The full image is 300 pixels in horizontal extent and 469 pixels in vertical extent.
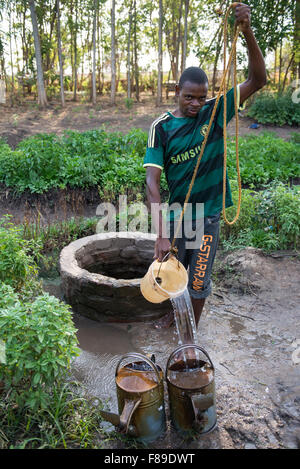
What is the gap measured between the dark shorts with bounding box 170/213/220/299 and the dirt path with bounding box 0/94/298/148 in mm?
6291

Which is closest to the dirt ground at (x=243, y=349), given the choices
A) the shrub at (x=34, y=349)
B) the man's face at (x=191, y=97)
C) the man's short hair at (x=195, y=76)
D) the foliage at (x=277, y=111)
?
the shrub at (x=34, y=349)

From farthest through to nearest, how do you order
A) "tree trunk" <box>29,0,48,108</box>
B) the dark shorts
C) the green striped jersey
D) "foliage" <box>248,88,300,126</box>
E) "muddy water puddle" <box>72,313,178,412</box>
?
1. "foliage" <box>248,88,300,126</box>
2. "tree trunk" <box>29,0,48,108</box>
3. "muddy water puddle" <box>72,313,178,412</box>
4. the dark shorts
5. the green striped jersey

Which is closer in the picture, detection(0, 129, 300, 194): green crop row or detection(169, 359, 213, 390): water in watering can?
detection(169, 359, 213, 390): water in watering can

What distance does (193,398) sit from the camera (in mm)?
2051

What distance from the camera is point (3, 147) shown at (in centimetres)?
628

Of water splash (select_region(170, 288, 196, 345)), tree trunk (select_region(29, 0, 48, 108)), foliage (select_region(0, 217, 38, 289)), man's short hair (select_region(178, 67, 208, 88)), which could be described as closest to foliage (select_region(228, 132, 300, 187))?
water splash (select_region(170, 288, 196, 345))

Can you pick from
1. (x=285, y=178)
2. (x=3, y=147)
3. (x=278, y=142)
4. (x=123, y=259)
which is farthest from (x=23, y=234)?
(x=278, y=142)

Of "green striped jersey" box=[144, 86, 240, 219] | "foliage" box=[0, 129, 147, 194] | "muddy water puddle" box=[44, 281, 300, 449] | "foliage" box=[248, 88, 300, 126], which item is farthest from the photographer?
"foliage" box=[248, 88, 300, 126]

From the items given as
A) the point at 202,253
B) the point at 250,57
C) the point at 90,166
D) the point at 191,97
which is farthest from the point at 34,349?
the point at 90,166

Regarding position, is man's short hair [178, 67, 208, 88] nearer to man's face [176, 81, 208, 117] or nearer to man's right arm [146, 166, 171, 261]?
man's face [176, 81, 208, 117]

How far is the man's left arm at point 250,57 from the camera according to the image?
206 cm

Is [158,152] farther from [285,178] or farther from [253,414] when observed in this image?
[285,178]

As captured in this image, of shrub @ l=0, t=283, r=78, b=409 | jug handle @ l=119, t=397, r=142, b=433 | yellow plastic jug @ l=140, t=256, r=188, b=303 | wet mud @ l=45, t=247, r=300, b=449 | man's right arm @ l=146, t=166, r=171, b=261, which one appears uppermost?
man's right arm @ l=146, t=166, r=171, b=261

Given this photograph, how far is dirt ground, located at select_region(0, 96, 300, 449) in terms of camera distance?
2.25m
